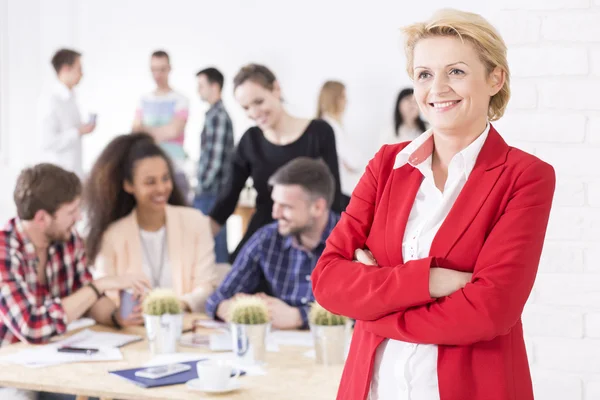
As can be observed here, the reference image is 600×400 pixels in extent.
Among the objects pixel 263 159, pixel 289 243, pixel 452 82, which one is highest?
pixel 452 82

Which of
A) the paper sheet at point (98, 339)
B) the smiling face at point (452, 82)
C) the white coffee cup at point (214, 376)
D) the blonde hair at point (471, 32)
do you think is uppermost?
the blonde hair at point (471, 32)

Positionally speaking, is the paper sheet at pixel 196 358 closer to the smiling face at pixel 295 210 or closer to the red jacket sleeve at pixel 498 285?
the smiling face at pixel 295 210

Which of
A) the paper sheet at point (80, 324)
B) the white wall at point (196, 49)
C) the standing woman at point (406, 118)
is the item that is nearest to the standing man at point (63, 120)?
the white wall at point (196, 49)

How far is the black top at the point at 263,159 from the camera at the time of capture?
3756 mm

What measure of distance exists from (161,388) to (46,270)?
898 millimetres

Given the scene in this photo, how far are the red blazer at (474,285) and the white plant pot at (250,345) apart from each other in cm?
74

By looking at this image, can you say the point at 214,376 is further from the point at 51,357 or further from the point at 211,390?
the point at 51,357

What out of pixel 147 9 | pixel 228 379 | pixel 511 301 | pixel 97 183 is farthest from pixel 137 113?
pixel 511 301

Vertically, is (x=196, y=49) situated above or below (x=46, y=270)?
above

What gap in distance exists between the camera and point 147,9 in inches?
267

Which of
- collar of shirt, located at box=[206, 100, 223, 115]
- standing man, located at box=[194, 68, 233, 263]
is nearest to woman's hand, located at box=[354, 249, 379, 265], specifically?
standing man, located at box=[194, 68, 233, 263]

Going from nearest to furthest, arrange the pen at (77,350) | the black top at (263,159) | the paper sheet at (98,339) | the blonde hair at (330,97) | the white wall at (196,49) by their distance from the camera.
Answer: the pen at (77,350), the paper sheet at (98,339), the black top at (263,159), the blonde hair at (330,97), the white wall at (196,49)

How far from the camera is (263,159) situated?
3.81m

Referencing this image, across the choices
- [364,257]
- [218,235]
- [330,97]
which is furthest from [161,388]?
[330,97]
